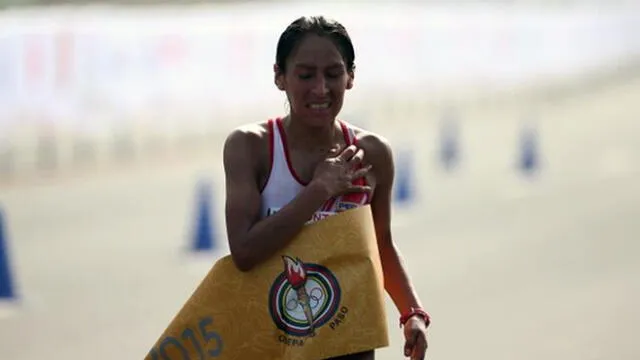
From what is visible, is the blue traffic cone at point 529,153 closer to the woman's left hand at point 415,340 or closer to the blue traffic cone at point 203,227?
the blue traffic cone at point 203,227

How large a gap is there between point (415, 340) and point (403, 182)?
32.4ft

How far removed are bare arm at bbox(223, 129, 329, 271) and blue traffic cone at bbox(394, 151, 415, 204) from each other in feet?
31.2

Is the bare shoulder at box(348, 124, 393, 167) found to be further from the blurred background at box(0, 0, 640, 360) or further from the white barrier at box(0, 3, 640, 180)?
→ the white barrier at box(0, 3, 640, 180)

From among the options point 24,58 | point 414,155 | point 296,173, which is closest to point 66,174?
point 24,58

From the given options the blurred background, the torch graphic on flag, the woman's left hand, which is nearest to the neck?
the torch graphic on flag

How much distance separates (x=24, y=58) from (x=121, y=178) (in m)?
1.99

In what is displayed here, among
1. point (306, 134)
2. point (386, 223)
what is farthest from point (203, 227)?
point (306, 134)

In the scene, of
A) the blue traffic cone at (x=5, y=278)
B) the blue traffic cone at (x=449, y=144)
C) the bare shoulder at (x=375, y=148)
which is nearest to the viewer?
the bare shoulder at (x=375, y=148)

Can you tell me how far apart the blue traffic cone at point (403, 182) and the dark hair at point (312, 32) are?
9.44 m

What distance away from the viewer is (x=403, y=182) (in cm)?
1361

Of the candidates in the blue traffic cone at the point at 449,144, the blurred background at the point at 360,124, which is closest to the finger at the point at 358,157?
the blurred background at the point at 360,124

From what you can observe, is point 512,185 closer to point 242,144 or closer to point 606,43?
point 606,43

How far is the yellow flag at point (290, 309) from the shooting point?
11.4ft

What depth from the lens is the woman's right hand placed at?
3502 millimetres
